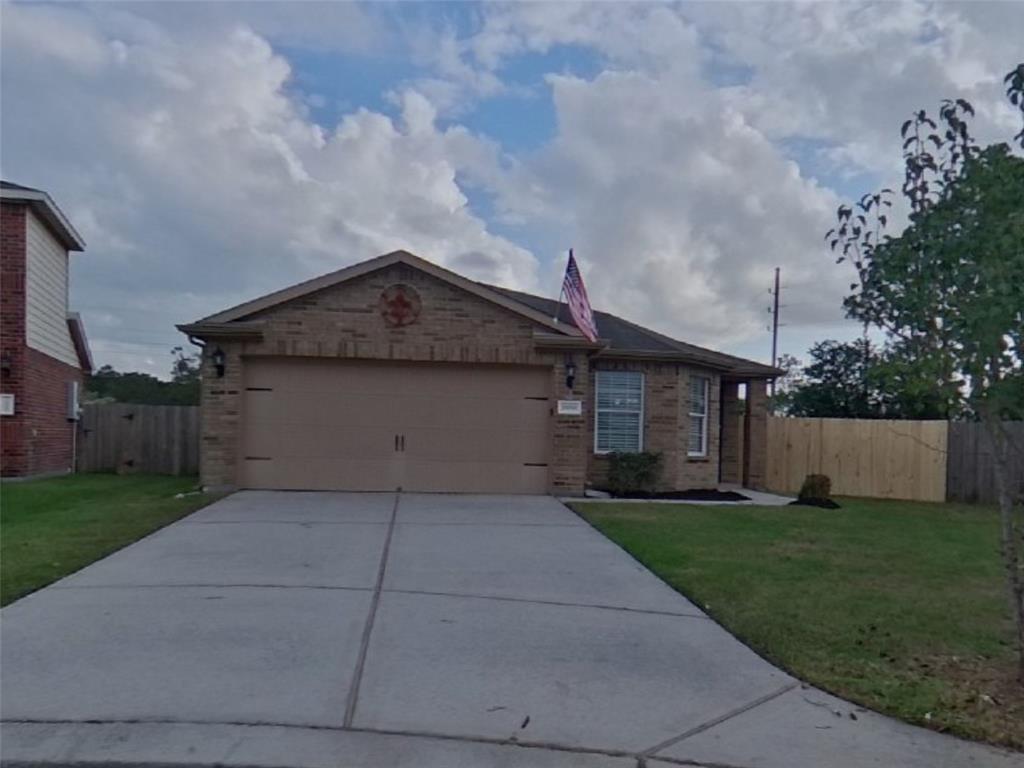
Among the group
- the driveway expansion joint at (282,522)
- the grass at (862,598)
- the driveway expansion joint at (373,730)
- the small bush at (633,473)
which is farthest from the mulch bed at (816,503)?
the driveway expansion joint at (373,730)

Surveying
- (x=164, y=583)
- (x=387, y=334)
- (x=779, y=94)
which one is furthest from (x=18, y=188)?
(x=779, y=94)

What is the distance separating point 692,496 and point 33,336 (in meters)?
13.8

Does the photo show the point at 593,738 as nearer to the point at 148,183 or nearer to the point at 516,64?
the point at 516,64

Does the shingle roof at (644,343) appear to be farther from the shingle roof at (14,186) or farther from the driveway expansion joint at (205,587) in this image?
the shingle roof at (14,186)

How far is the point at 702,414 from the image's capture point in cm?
1817

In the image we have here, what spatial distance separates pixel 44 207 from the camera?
1809cm

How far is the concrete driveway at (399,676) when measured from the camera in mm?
4086

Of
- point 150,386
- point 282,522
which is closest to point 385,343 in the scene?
point 282,522

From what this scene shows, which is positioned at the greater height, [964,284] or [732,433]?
[964,284]

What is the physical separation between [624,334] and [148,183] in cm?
961

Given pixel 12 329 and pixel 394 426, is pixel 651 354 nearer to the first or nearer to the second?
pixel 394 426

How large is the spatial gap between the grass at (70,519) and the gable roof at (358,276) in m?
3.14

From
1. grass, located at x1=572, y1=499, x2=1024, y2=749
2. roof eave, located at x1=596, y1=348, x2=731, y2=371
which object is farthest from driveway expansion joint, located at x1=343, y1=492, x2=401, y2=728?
roof eave, located at x1=596, y1=348, x2=731, y2=371

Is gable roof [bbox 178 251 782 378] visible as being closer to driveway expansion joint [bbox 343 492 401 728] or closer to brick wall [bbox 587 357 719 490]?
brick wall [bbox 587 357 719 490]
